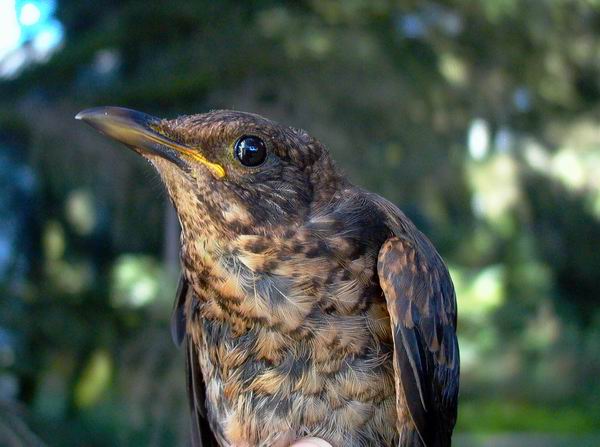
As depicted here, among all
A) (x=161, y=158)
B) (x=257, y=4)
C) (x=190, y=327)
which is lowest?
(x=190, y=327)

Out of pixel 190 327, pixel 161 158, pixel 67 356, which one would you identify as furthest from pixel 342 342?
pixel 67 356

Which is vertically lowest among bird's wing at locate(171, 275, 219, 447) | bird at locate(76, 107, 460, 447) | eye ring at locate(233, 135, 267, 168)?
bird's wing at locate(171, 275, 219, 447)

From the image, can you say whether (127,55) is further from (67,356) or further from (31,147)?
(67,356)

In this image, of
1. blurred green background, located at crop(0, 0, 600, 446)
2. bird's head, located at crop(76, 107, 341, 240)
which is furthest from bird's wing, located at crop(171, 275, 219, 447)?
blurred green background, located at crop(0, 0, 600, 446)

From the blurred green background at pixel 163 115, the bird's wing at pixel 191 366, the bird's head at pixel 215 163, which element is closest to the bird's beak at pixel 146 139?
the bird's head at pixel 215 163

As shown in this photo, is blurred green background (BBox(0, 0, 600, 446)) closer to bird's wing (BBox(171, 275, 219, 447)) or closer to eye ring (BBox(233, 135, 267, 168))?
bird's wing (BBox(171, 275, 219, 447))

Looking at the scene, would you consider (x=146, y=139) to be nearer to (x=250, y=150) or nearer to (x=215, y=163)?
(x=215, y=163)
